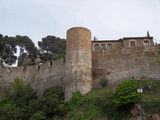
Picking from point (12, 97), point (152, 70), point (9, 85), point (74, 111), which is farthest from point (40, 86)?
point (152, 70)

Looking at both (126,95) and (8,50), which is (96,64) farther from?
(8,50)

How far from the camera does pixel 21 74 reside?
3547 centimetres

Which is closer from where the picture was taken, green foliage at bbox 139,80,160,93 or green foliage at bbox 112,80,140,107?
green foliage at bbox 112,80,140,107

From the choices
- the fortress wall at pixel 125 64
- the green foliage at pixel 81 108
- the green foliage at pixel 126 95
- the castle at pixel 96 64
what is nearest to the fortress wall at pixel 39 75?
the castle at pixel 96 64

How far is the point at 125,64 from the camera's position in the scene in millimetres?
26734

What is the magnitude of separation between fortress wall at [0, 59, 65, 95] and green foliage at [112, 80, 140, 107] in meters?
9.05

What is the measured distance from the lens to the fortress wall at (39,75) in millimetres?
30188

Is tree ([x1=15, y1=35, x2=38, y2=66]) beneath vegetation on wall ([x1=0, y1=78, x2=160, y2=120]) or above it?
above

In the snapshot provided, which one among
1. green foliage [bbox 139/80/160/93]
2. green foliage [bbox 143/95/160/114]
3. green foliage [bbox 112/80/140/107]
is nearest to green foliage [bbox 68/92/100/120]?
green foliage [bbox 112/80/140/107]

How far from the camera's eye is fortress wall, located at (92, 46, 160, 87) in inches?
1001

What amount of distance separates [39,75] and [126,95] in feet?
48.7

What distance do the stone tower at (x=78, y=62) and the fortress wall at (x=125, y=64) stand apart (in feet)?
4.71

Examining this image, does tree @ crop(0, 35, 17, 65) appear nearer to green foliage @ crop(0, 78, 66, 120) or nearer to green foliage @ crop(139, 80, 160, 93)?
green foliage @ crop(0, 78, 66, 120)

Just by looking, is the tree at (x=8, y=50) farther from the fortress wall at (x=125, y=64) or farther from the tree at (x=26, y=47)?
the fortress wall at (x=125, y=64)
